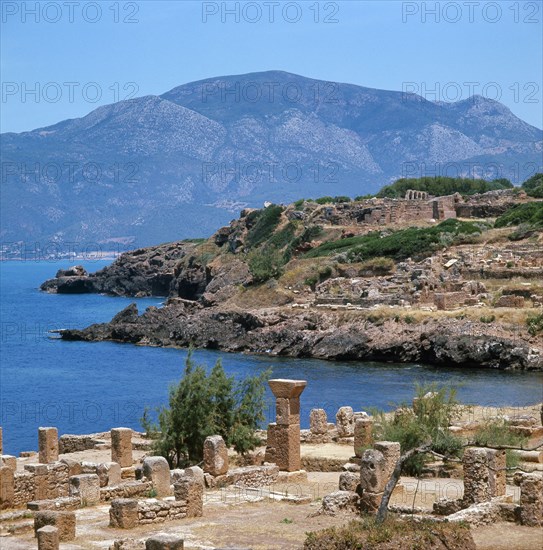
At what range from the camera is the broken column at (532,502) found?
69.5ft

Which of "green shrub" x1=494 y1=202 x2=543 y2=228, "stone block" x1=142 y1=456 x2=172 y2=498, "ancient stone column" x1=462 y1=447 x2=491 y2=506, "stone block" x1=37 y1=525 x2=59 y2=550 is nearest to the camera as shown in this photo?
"stone block" x1=37 y1=525 x2=59 y2=550

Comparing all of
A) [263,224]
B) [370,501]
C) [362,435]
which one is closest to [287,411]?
[362,435]

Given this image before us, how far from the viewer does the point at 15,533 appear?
22.0 meters

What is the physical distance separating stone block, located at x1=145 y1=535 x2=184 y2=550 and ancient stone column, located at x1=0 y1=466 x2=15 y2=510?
26.3ft

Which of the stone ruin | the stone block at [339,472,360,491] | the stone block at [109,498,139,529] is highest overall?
the stone ruin

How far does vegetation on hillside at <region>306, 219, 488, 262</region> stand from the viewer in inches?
3792

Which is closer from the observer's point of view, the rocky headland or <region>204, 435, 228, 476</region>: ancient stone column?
<region>204, 435, 228, 476</region>: ancient stone column

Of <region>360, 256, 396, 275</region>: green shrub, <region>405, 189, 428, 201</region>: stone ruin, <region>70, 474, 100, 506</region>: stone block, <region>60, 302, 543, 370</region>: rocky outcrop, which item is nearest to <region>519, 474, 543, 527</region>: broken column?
<region>70, 474, 100, 506</region>: stone block

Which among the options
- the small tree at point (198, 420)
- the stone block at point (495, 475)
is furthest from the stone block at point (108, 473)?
the stone block at point (495, 475)

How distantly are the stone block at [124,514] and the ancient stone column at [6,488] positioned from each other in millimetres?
3484

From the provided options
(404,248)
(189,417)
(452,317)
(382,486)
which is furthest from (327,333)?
(382,486)

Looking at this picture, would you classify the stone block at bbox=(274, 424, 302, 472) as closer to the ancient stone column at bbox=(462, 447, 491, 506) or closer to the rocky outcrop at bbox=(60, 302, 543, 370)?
the ancient stone column at bbox=(462, 447, 491, 506)

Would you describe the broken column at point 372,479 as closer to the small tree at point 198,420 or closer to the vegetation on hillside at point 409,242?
the small tree at point 198,420

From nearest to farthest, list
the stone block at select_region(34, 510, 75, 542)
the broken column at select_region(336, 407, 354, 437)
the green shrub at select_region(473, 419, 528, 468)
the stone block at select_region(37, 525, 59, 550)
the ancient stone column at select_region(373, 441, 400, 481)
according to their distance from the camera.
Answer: the stone block at select_region(37, 525, 59, 550) → the stone block at select_region(34, 510, 75, 542) → the ancient stone column at select_region(373, 441, 400, 481) → the green shrub at select_region(473, 419, 528, 468) → the broken column at select_region(336, 407, 354, 437)
